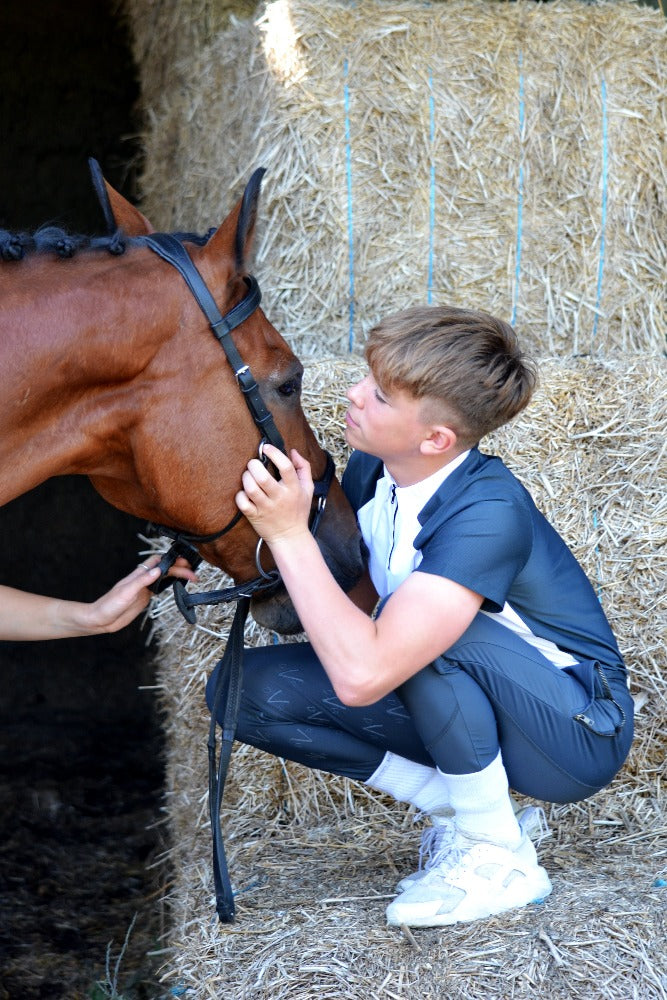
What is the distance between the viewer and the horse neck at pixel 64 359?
5.34 ft

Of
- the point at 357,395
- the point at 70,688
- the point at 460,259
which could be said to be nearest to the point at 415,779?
the point at 357,395

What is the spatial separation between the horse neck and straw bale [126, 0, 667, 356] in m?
1.22

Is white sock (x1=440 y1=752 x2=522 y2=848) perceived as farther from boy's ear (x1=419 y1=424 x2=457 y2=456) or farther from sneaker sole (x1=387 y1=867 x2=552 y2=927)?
boy's ear (x1=419 y1=424 x2=457 y2=456)

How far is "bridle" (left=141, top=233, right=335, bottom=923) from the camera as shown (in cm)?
172

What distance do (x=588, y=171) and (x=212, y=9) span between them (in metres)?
1.36

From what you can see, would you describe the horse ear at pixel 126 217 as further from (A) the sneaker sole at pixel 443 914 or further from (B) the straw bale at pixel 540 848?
(A) the sneaker sole at pixel 443 914

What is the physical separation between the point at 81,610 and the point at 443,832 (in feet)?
2.80

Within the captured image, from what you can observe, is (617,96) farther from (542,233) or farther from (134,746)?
(134,746)

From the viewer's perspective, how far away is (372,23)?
9.35 ft

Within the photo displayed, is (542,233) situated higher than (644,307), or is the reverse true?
(542,233)

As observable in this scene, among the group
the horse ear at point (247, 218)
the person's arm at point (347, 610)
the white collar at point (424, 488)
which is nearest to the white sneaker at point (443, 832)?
the person's arm at point (347, 610)

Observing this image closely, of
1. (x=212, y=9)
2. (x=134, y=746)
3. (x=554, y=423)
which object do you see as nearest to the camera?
(x=554, y=423)

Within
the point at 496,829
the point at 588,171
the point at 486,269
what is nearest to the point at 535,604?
the point at 496,829

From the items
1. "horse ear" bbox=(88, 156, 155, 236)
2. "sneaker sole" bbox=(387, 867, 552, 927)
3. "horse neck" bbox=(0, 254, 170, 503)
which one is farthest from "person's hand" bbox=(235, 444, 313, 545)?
"sneaker sole" bbox=(387, 867, 552, 927)
